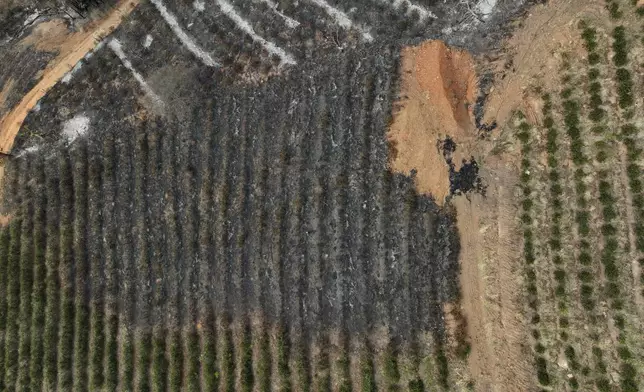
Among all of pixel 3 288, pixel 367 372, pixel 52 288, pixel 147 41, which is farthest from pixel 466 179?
pixel 3 288

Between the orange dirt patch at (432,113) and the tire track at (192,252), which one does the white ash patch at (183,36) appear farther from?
the orange dirt patch at (432,113)

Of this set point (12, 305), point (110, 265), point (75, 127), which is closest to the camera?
point (110, 265)

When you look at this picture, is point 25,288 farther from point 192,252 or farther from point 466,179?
point 466,179

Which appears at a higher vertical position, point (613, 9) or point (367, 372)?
point (613, 9)

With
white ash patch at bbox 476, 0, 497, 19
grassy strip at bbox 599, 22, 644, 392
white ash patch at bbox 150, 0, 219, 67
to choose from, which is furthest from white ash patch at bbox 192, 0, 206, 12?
grassy strip at bbox 599, 22, 644, 392

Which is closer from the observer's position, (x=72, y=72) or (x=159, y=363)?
(x=159, y=363)

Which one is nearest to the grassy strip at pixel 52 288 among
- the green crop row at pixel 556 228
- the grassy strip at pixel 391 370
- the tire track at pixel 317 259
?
the tire track at pixel 317 259
